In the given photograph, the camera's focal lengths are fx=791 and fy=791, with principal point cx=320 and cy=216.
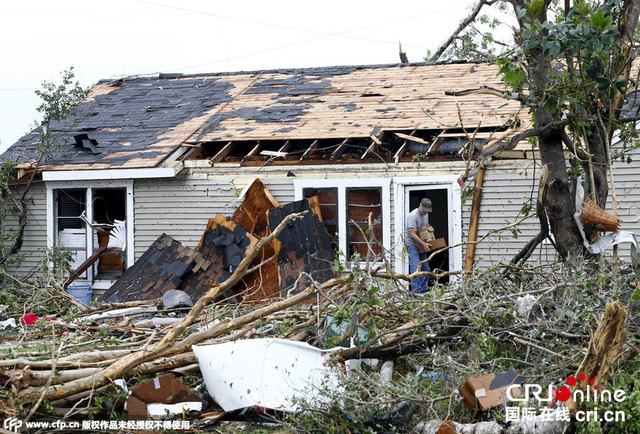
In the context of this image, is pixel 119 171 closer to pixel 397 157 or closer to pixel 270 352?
pixel 397 157

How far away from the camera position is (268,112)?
1470 cm

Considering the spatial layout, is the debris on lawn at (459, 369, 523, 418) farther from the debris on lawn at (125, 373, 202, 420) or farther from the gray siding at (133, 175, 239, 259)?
the gray siding at (133, 175, 239, 259)

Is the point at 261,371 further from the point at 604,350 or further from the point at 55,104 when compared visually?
the point at 55,104

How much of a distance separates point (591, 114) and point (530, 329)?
9.64 ft

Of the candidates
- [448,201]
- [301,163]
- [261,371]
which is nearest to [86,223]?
[301,163]

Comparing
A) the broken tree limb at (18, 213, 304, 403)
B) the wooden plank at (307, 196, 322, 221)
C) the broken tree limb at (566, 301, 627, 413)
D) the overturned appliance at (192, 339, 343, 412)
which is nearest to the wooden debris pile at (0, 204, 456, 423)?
the broken tree limb at (18, 213, 304, 403)

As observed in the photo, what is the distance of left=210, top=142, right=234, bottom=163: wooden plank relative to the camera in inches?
530

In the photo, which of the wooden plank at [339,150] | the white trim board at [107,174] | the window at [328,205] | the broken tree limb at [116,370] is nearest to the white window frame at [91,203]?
the white trim board at [107,174]

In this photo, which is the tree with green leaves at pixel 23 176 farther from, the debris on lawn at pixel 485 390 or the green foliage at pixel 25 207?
the debris on lawn at pixel 485 390

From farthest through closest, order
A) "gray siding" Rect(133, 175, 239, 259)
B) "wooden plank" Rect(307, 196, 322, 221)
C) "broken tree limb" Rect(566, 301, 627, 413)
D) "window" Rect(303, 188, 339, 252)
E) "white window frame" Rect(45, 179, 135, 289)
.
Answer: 1. "white window frame" Rect(45, 179, 135, 289)
2. "gray siding" Rect(133, 175, 239, 259)
3. "window" Rect(303, 188, 339, 252)
4. "wooden plank" Rect(307, 196, 322, 221)
5. "broken tree limb" Rect(566, 301, 627, 413)

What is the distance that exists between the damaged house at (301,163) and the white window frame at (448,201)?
0.05 feet

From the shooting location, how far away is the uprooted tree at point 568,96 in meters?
8.05

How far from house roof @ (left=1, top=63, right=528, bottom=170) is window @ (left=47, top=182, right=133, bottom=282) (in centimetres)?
60

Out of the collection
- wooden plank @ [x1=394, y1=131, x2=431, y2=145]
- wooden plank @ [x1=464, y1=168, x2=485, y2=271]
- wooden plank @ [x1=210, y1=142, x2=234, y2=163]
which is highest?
wooden plank @ [x1=394, y1=131, x2=431, y2=145]
